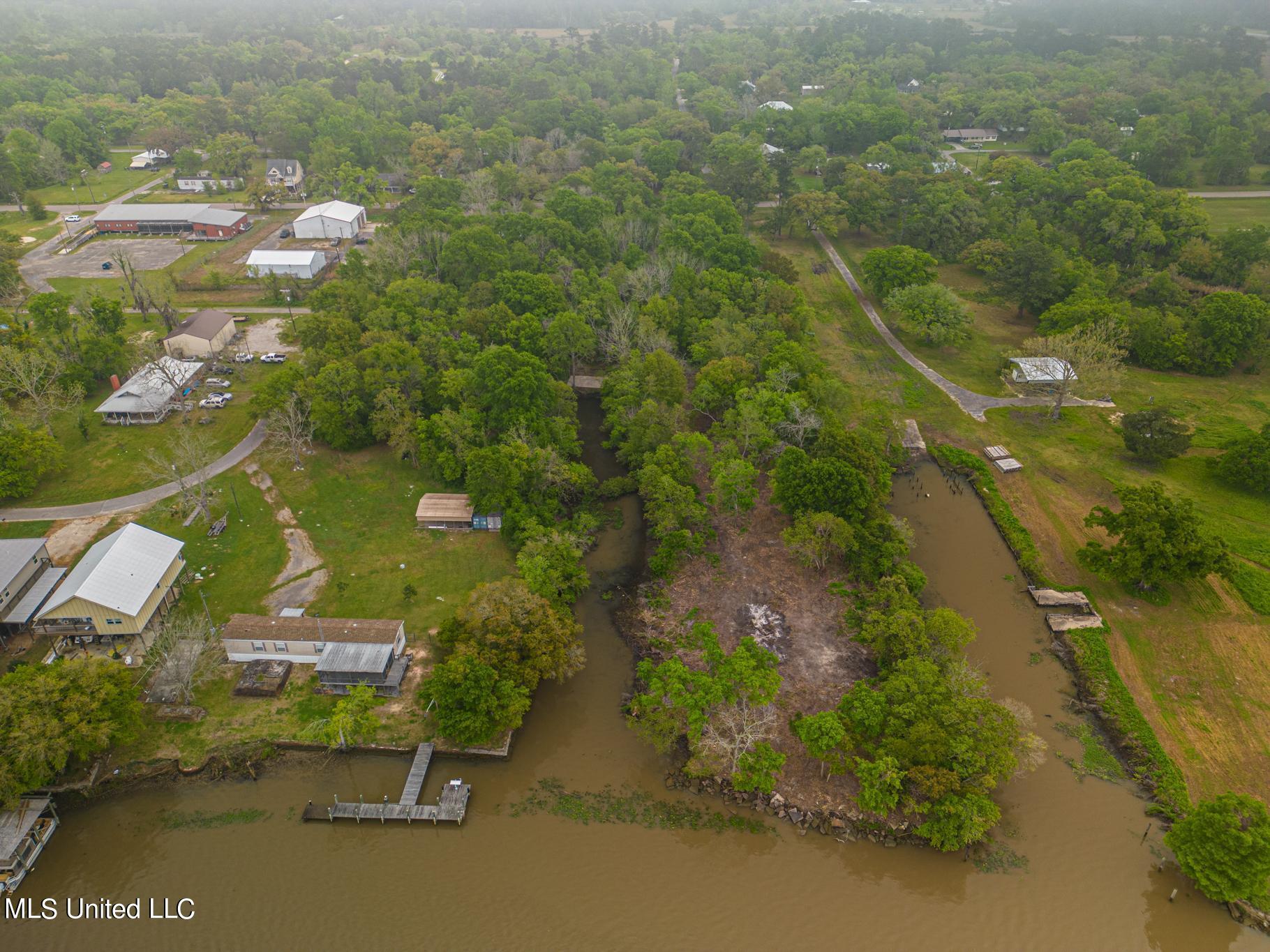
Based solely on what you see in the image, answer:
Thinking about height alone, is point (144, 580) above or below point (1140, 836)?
above

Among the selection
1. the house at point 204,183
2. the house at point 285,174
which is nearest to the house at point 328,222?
the house at point 285,174

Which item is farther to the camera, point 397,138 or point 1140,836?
point 397,138

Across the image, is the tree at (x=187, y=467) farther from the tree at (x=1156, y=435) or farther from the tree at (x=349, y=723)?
the tree at (x=1156, y=435)

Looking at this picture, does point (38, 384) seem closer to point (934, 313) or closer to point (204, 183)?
point (204, 183)

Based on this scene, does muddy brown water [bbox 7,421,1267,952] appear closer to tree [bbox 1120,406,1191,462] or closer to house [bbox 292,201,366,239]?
tree [bbox 1120,406,1191,462]

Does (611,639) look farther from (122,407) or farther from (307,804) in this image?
(122,407)

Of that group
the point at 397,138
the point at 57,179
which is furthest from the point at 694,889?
the point at 57,179
